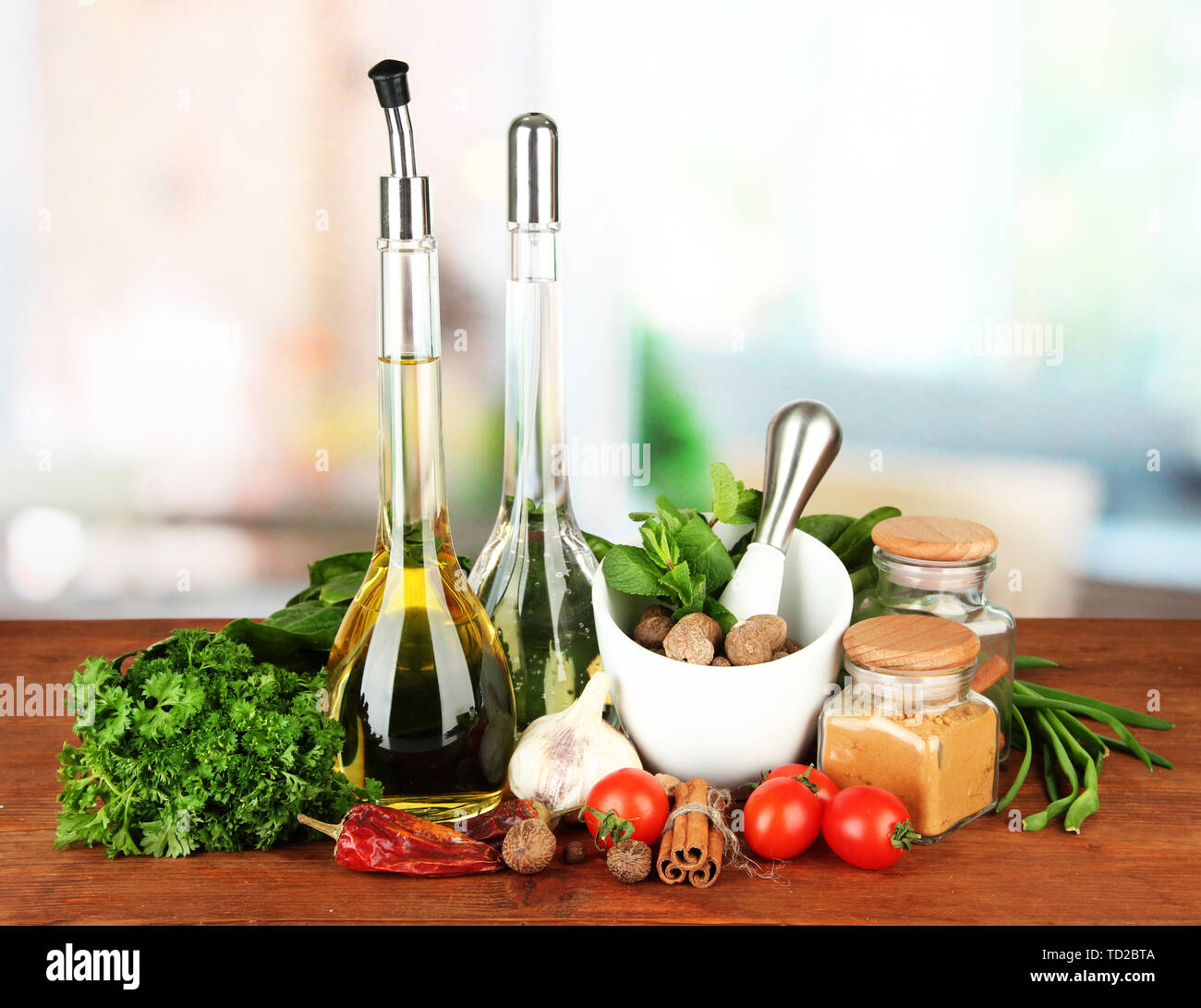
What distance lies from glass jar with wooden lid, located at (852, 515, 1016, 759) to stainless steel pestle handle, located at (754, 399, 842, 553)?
0.06m

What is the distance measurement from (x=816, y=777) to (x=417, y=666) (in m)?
0.25

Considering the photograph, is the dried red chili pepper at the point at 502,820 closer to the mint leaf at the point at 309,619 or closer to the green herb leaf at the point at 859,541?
the mint leaf at the point at 309,619

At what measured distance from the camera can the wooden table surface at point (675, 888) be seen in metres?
0.63

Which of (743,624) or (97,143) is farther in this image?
(97,143)

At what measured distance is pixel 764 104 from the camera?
1155 millimetres

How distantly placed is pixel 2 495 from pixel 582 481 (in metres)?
0.61

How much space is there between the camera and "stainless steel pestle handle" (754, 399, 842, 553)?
82 cm

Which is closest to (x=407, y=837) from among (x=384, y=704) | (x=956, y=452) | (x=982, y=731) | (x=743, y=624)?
(x=384, y=704)

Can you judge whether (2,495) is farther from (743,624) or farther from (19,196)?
(743,624)

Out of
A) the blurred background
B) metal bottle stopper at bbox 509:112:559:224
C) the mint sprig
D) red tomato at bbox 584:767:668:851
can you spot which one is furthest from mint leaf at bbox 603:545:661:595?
the blurred background

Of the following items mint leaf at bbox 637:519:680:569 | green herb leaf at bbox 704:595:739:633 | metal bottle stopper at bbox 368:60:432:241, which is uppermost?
metal bottle stopper at bbox 368:60:432:241

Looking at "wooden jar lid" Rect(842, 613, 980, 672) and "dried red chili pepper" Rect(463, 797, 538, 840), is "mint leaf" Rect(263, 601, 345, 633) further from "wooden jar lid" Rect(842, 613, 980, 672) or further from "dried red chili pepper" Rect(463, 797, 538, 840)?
"wooden jar lid" Rect(842, 613, 980, 672)

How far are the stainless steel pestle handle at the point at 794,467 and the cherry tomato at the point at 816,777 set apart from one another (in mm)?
163
